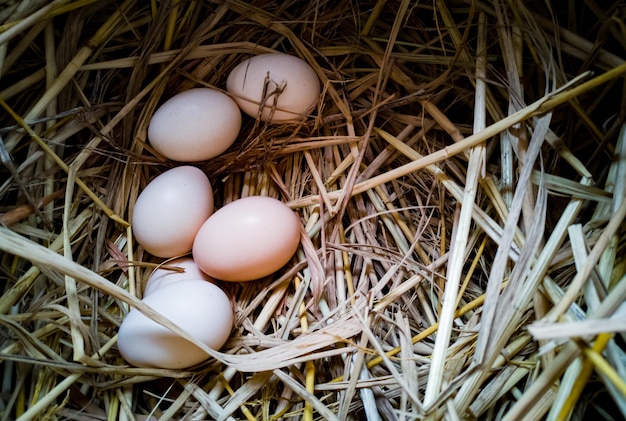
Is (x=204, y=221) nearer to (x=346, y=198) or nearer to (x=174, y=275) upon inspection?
(x=174, y=275)

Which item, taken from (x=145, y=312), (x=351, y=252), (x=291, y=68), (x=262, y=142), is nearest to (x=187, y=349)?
(x=145, y=312)

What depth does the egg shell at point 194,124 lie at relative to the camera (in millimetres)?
991

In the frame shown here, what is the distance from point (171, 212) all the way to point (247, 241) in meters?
0.16

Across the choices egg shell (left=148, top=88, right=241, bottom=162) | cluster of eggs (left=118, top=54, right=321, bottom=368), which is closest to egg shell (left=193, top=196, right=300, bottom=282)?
cluster of eggs (left=118, top=54, right=321, bottom=368)

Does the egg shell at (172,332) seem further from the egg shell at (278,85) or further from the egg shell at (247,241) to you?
the egg shell at (278,85)

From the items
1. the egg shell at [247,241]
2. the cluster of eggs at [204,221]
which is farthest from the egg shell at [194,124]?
the egg shell at [247,241]


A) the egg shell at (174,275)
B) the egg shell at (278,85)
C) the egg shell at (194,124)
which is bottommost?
the egg shell at (174,275)

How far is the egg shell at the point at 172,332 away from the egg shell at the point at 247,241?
71 millimetres

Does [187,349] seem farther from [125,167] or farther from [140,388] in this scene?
[125,167]

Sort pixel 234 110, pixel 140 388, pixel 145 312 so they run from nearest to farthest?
pixel 145 312, pixel 140 388, pixel 234 110

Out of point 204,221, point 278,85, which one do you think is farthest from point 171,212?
point 278,85

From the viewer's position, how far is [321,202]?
39.7 inches

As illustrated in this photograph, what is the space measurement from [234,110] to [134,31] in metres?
0.25

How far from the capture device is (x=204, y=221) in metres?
1.01
